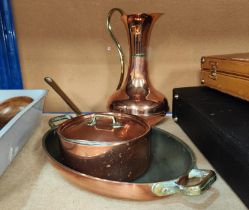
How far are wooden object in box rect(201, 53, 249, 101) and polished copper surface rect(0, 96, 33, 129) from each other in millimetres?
393

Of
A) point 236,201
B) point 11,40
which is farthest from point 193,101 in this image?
point 11,40

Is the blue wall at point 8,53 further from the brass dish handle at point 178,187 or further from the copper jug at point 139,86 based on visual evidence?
the brass dish handle at point 178,187

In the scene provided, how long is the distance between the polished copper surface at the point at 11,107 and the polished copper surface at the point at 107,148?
0.51 feet

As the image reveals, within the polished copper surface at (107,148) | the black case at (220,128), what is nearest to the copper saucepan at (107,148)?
the polished copper surface at (107,148)

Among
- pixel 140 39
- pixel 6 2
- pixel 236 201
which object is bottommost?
pixel 236 201

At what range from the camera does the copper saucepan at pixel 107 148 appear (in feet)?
1.01

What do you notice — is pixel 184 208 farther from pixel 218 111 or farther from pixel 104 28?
pixel 104 28

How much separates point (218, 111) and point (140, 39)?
21 centimetres

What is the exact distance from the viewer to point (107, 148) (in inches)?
12.0

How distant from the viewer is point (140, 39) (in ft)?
1.66

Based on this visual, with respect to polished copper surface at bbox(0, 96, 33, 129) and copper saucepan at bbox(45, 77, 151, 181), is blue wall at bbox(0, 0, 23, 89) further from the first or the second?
copper saucepan at bbox(45, 77, 151, 181)

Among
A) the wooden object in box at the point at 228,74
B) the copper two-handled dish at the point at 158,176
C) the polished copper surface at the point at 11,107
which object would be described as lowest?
the copper two-handled dish at the point at 158,176

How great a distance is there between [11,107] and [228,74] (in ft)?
1.42

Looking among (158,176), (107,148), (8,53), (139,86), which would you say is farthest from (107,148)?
(8,53)
